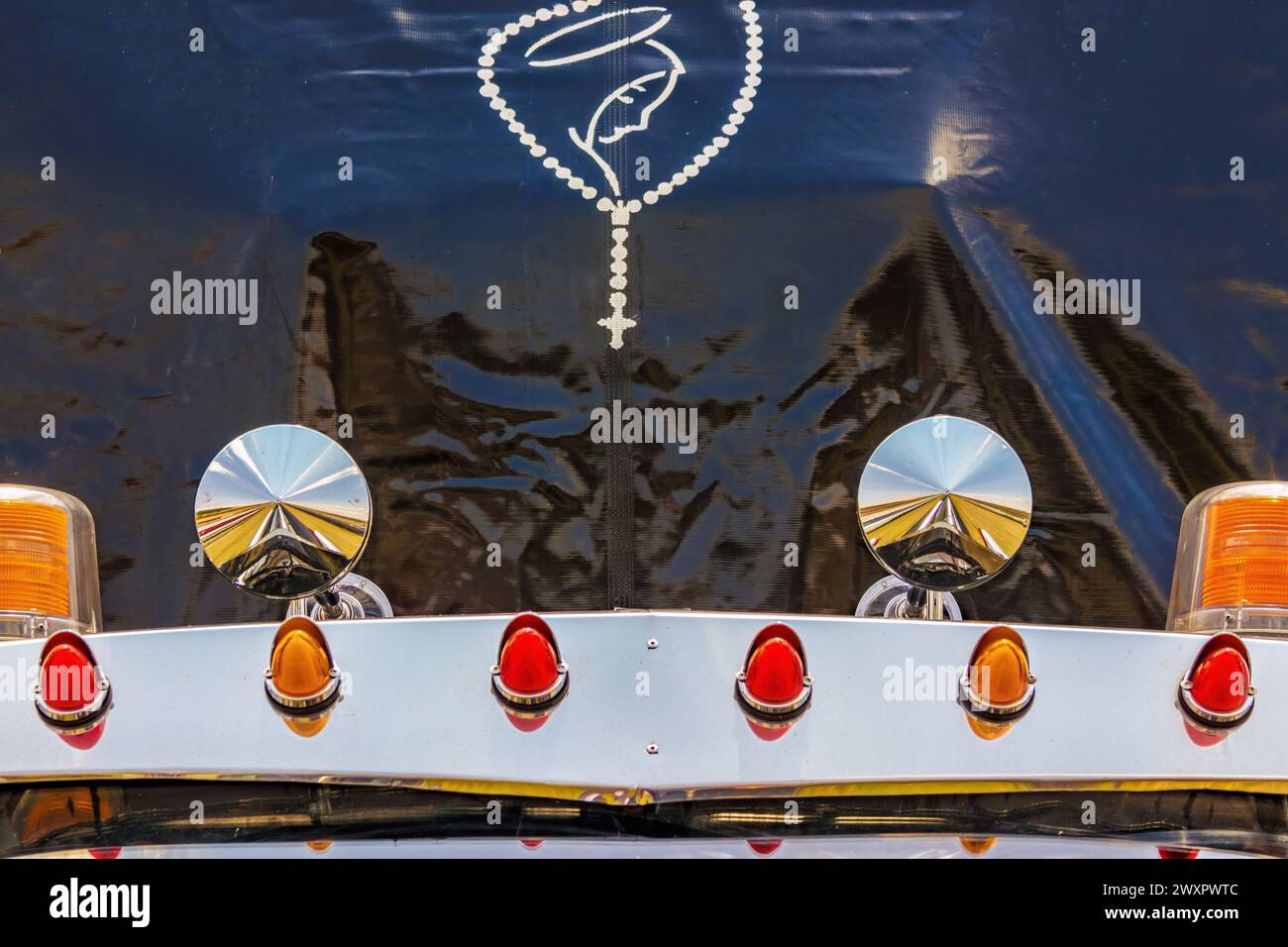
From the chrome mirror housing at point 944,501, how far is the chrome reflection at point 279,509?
0.77m

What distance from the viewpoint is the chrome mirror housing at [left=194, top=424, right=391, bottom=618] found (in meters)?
2.28

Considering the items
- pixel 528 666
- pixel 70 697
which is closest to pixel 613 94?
pixel 528 666

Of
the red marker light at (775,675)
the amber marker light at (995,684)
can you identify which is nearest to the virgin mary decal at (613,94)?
the red marker light at (775,675)

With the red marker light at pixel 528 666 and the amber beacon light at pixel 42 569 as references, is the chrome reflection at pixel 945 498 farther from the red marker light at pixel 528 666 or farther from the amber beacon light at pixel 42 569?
the amber beacon light at pixel 42 569

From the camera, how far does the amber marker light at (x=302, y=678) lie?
2.20 metres

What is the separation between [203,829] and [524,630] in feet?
1.85

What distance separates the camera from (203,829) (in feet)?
7.48

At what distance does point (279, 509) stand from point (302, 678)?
0.83 feet

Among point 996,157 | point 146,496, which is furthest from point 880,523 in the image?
point 146,496

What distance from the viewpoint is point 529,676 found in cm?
220

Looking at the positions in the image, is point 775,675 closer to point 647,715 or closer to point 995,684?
Answer: point 647,715

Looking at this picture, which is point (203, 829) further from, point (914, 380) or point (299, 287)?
point (914, 380)

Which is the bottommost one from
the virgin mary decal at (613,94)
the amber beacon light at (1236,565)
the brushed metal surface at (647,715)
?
the brushed metal surface at (647,715)

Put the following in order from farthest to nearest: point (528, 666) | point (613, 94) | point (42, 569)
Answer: point (613, 94)
point (42, 569)
point (528, 666)
